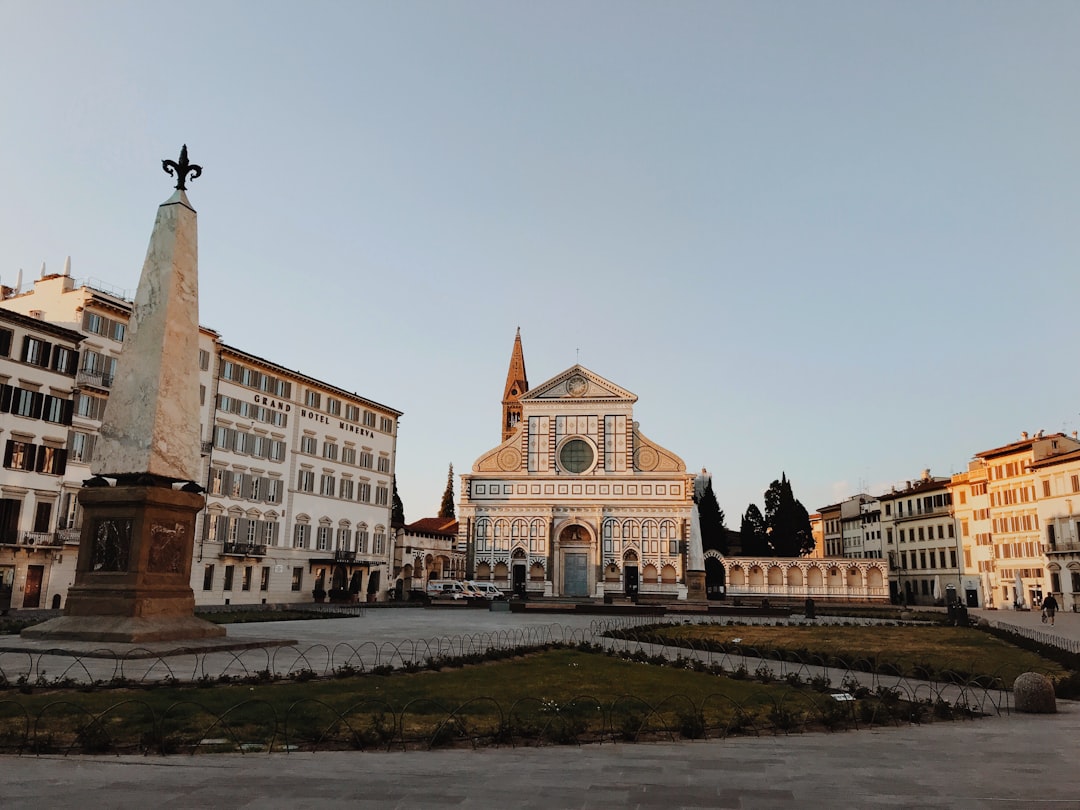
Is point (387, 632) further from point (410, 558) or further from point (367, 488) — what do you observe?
point (410, 558)

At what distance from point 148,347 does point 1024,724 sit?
17296 mm

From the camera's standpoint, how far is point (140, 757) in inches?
309

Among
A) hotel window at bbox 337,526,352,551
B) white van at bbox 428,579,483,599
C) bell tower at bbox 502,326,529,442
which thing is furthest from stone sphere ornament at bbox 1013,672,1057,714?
bell tower at bbox 502,326,529,442

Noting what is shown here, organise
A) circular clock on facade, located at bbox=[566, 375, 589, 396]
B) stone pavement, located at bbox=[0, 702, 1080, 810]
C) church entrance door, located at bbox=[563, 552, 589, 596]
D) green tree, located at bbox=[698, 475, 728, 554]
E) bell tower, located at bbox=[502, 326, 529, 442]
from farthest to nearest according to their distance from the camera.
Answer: bell tower, located at bbox=[502, 326, 529, 442] → green tree, located at bbox=[698, 475, 728, 554] → circular clock on facade, located at bbox=[566, 375, 589, 396] → church entrance door, located at bbox=[563, 552, 589, 596] → stone pavement, located at bbox=[0, 702, 1080, 810]

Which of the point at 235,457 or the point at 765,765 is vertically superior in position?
the point at 235,457

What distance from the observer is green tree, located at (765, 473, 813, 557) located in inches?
3059

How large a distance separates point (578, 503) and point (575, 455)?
4489mm

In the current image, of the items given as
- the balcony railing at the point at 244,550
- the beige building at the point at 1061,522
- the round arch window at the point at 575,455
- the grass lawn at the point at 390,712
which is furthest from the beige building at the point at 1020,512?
the grass lawn at the point at 390,712

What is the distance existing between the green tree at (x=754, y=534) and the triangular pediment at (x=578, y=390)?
21.9 meters

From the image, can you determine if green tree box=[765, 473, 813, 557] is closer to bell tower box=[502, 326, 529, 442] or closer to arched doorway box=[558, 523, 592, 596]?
arched doorway box=[558, 523, 592, 596]

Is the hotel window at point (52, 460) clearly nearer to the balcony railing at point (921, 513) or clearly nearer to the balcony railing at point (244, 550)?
the balcony railing at point (244, 550)

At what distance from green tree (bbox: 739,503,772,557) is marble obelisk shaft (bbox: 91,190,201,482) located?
70.3 meters

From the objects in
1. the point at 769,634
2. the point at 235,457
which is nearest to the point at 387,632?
the point at 769,634

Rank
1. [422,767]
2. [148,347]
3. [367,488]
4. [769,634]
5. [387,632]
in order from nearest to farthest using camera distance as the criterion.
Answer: [422,767] < [148,347] < [387,632] < [769,634] < [367,488]
